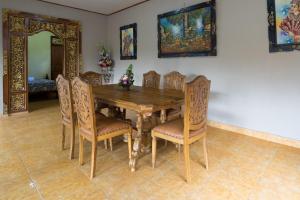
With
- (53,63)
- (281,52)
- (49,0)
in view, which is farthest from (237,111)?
(53,63)

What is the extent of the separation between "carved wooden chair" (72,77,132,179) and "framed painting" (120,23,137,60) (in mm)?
3272

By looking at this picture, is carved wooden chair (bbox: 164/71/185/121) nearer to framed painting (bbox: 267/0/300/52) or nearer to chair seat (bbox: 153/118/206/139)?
chair seat (bbox: 153/118/206/139)

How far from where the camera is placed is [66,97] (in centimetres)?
240

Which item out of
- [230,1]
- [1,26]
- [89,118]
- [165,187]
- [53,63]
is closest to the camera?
[165,187]

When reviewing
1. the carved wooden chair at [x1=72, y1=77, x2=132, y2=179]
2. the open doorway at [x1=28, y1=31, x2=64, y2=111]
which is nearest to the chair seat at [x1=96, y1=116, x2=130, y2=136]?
the carved wooden chair at [x1=72, y1=77, x2=132, y2=179]

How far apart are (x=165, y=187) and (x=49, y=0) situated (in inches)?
190

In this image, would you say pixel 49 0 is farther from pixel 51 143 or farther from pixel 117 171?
pixel 117 171

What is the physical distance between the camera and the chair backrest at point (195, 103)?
1.89 metres

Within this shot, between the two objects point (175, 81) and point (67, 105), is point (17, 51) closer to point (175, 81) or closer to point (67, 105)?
point (67, 105)

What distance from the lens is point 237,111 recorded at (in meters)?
3.45

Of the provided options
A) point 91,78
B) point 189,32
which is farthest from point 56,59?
point 189,32

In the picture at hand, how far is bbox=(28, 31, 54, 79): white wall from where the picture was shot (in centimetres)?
749

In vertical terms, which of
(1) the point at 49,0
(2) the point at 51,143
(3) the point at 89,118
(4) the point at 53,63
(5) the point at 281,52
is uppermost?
(1) the point at 49,0

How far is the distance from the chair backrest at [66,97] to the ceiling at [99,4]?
3.12 meters
